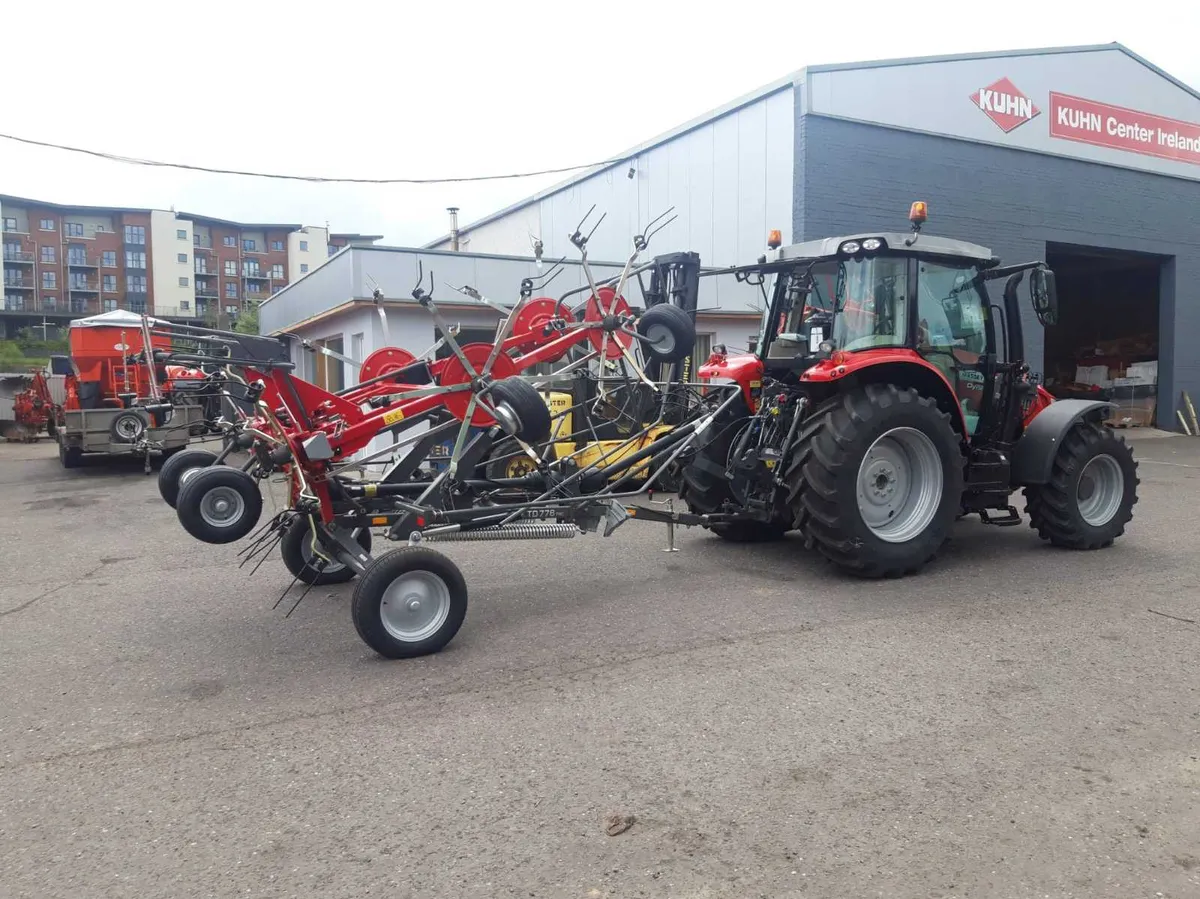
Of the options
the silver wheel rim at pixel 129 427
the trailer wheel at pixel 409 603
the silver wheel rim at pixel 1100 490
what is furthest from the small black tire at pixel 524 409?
Result: the silver wheel rim at pixel 129 427

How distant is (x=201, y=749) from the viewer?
3838 mm

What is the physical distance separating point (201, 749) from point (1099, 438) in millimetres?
6819

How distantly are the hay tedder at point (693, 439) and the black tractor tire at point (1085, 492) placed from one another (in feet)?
0.06

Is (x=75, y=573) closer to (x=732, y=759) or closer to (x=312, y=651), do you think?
(x=312, y=651)

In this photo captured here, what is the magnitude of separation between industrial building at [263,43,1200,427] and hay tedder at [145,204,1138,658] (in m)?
7.05

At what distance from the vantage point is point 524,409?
512 cm

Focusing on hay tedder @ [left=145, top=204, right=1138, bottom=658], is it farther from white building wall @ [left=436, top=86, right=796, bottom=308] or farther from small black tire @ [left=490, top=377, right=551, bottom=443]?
white building wall @ [left=436, top=86, right=796, bottom=308]

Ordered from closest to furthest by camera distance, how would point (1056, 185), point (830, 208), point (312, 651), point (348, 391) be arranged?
point (312, 651) → point (348, 391) → point (830, 208) → point (1056, 185)

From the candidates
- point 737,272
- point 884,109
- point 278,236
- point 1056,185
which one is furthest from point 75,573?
point 278,236

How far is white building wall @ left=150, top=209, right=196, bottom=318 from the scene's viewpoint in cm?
8050

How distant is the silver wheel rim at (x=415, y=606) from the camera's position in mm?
4871

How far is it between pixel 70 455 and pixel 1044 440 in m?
16.0

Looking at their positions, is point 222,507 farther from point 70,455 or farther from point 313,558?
point 70,455

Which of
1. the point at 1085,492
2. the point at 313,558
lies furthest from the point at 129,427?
the point at 1085,492
